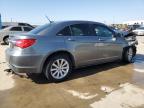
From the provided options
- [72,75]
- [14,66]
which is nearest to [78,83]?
[72,75]

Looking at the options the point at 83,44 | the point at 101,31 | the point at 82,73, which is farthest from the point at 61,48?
the point at 101,31

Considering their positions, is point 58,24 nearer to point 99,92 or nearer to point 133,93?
point 99,92

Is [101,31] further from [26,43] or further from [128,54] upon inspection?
[26,43]

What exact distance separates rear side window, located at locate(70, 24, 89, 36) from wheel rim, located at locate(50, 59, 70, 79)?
866mm

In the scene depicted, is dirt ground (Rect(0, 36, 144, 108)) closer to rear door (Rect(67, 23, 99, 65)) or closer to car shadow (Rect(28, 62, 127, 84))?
car shadow (Rect(28, 62, 127, 84))

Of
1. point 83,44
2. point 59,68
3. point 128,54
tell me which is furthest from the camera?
point 128,54

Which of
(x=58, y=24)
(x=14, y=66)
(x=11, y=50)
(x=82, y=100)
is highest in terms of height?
(x=58, y=24)

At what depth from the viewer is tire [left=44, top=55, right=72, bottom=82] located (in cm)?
543

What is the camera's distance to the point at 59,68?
5605 mm

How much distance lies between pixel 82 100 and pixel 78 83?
1.17 m

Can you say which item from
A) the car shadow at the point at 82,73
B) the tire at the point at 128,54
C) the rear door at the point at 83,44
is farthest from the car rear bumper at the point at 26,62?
the tire at the point at 128,54

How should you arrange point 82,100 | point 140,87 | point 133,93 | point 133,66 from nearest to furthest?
point 82,100 < point 133,93 < point 140,87 < point 133,66

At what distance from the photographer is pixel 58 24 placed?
5.79m

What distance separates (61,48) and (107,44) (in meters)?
1.89
